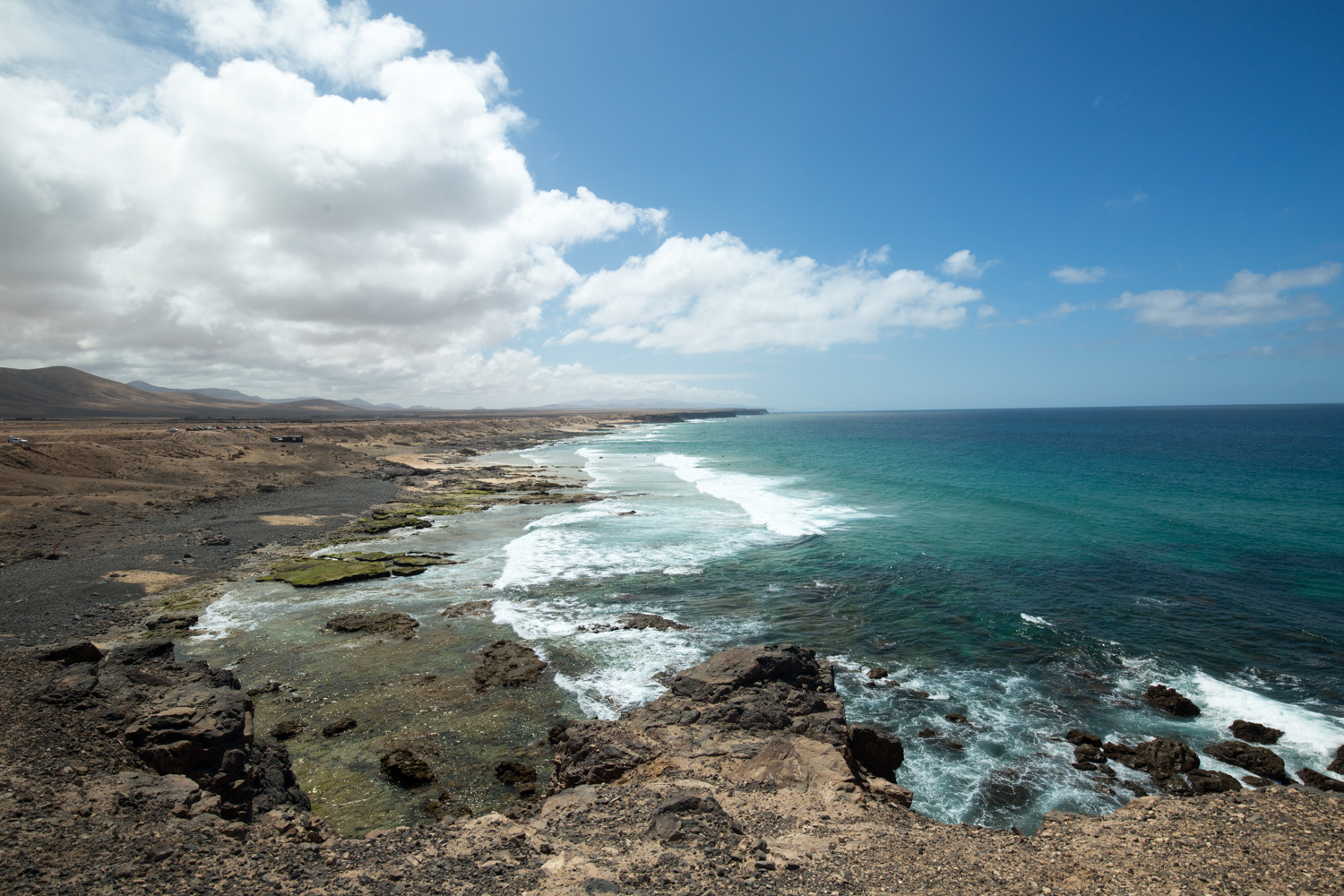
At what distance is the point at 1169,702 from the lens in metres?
14.4

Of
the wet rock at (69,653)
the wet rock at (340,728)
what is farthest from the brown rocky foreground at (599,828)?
the wet rock at (340,728)

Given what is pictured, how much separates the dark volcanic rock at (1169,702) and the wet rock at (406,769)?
1753cm

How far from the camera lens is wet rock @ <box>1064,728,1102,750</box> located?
1300cm

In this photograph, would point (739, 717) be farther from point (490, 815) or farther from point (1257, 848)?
point (1257, 848)

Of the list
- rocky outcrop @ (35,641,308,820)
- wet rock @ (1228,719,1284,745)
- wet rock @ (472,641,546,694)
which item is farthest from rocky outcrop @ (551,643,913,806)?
wet rock @ (1228,719,1284,745)

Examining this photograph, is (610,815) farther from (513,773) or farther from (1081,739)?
(1081,739)

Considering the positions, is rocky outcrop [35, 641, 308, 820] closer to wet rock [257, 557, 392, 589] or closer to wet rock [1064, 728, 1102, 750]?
wet rock [257, 557, 392, 589]

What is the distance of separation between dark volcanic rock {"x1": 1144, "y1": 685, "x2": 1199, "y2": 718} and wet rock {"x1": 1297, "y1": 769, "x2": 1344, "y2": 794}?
7.62ft

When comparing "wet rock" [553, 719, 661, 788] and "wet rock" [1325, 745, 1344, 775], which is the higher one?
"wet rock" [553, 719, 661, 788]

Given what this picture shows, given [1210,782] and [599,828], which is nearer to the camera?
[599,828]

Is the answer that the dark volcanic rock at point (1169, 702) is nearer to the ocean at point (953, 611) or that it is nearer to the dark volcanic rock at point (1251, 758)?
the ocean at point (953, 611)

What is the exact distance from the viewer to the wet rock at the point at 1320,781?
1141 centimetres

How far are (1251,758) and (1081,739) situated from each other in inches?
122

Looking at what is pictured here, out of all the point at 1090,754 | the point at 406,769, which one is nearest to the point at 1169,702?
the point at 1090,754
